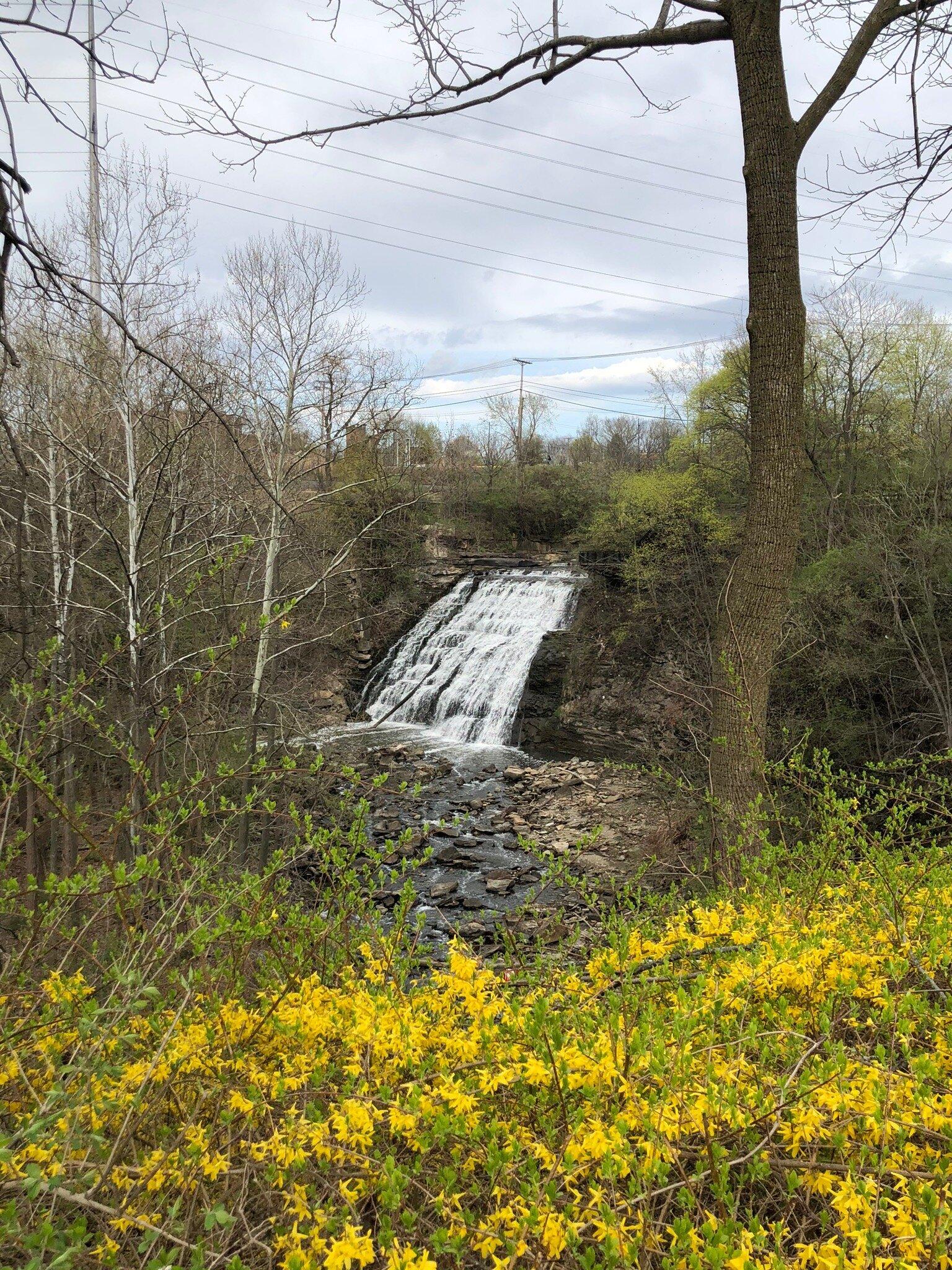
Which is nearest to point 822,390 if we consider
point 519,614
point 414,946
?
point 519,614

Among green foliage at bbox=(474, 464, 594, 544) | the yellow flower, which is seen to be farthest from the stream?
the yellow flower

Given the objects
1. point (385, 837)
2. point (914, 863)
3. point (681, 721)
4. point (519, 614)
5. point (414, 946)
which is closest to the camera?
point (414, 946)

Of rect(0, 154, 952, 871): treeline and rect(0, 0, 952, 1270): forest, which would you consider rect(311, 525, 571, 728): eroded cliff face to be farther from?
rect(0, 0, 952, 1270): forest

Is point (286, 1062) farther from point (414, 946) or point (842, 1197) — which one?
point (842, 1197)

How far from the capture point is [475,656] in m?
19.6

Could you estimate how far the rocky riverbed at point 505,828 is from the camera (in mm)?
9664

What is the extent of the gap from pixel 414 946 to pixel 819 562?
11787mm

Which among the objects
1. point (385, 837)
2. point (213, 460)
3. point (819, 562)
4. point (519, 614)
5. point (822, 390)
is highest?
point (822, 390)

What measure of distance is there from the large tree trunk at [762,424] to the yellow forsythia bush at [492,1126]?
2332 millimetres

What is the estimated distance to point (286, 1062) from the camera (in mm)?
1847

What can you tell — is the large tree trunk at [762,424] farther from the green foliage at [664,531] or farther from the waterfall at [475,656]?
the green foliage at [664,531]

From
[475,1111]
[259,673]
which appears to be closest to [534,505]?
[259,673]

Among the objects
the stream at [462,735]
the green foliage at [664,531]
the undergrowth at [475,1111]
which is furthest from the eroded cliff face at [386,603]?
the undergrowth at [475,1111]

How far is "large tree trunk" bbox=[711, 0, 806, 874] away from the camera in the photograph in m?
4.31
